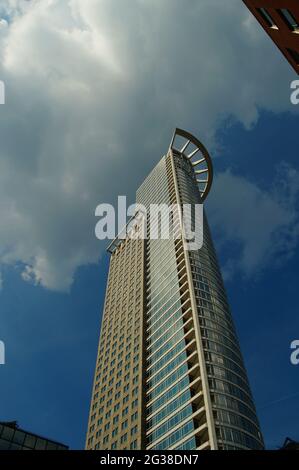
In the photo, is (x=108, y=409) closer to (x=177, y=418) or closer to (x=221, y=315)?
(x=177, y=418)

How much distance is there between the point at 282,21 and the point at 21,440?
160 feet

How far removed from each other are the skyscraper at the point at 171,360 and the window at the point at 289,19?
55858mm

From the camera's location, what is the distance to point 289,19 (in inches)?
1255

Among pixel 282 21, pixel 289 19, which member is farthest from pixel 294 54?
pixel 289 19

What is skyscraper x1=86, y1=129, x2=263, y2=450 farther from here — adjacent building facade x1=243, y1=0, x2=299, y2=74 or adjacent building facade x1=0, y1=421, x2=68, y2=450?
adjacent building facade x1=243, y1=0, x2=299, y2=74

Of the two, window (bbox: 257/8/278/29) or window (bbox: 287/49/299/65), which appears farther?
window (bbox: 287/49/299/65)

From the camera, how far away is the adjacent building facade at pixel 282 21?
30.1 meters

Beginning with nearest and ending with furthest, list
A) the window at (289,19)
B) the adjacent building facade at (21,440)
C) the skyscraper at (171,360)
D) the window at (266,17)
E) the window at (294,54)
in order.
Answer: the window at (289,19) → the window at (266,17) → the window at (294,54) → the adjacent building facade at (21,440) → the skyscraper at (171,360)

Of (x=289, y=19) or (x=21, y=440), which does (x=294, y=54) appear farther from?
(x=21, y=440)

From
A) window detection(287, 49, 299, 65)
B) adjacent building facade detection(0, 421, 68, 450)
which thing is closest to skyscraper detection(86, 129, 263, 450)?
adjacent building facade detection(0, 421, 68, 450)

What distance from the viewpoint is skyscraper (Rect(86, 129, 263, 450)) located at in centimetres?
6706

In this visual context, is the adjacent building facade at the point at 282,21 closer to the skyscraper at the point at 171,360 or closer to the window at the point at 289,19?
the window at the point at 289,19

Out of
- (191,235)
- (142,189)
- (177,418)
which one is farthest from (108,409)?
(142,189)

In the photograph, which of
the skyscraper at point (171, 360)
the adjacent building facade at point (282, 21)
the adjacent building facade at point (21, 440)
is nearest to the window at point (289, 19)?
the adjacent building facade at point (282, 21)
